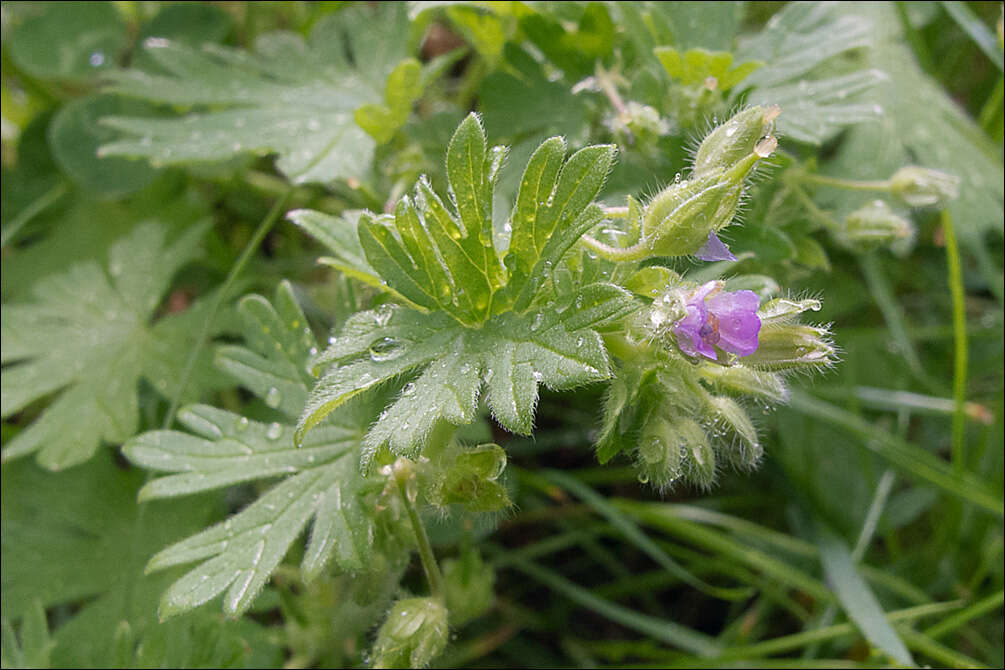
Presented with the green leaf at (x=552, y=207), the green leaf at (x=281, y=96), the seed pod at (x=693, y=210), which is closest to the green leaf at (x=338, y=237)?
the green leaf at (x=552, y=207)

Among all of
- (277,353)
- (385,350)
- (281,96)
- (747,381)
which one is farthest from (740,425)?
(281,96)

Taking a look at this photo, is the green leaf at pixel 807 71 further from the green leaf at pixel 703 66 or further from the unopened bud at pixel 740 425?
the unopened bud at pixel 740 425

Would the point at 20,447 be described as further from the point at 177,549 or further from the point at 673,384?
the point at 673,384

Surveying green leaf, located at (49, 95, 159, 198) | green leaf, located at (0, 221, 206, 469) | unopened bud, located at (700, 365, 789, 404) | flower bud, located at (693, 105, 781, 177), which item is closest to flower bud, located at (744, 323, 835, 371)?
unopened bud, located at (700, 365, 789, 404)

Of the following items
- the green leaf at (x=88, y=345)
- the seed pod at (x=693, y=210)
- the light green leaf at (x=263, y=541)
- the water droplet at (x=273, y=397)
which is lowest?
the green leaf at (x=88, y=345)

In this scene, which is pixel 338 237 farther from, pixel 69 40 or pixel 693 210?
pixel 69 40

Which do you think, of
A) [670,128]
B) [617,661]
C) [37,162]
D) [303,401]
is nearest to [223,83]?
[37,162]
